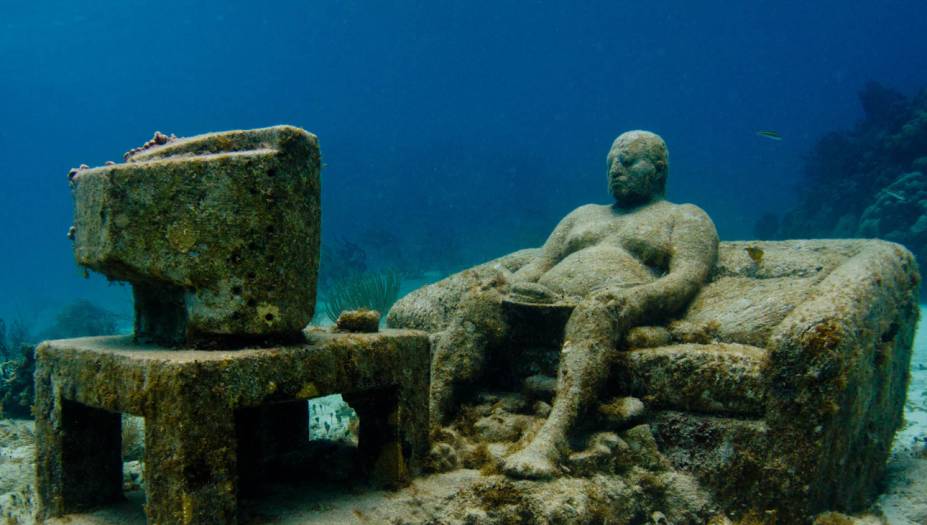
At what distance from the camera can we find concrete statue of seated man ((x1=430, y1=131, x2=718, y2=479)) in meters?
4.29

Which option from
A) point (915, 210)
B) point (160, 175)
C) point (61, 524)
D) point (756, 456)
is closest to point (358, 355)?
point (160, 175)

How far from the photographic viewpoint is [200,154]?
3205mm

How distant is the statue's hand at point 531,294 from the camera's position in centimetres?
512

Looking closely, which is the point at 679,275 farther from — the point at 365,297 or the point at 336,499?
the point at 365,297

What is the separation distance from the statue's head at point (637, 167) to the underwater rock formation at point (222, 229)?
4.10 metres

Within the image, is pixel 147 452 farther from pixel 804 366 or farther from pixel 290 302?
pixel 804 366

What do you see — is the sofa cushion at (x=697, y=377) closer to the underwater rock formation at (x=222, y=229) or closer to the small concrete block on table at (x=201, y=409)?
the small concrete block on table at (x=201, y=409)

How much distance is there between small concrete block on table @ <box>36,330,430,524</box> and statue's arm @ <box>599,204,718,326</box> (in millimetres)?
1901

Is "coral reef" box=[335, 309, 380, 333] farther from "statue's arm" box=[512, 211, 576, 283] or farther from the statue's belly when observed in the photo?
"statue's arm" box=[512, 211, 576, 283]

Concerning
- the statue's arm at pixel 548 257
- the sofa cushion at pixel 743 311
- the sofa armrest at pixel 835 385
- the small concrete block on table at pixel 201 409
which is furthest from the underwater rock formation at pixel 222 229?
the statue's arm at pixel 548 257

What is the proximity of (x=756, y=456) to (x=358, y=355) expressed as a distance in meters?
2.64

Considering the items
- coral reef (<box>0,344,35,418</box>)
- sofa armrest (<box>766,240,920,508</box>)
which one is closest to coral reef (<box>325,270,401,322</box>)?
coral reef (<box>0,344,35,418</box>)

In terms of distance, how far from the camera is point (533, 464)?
3.65 m

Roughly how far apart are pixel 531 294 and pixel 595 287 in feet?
2.33
